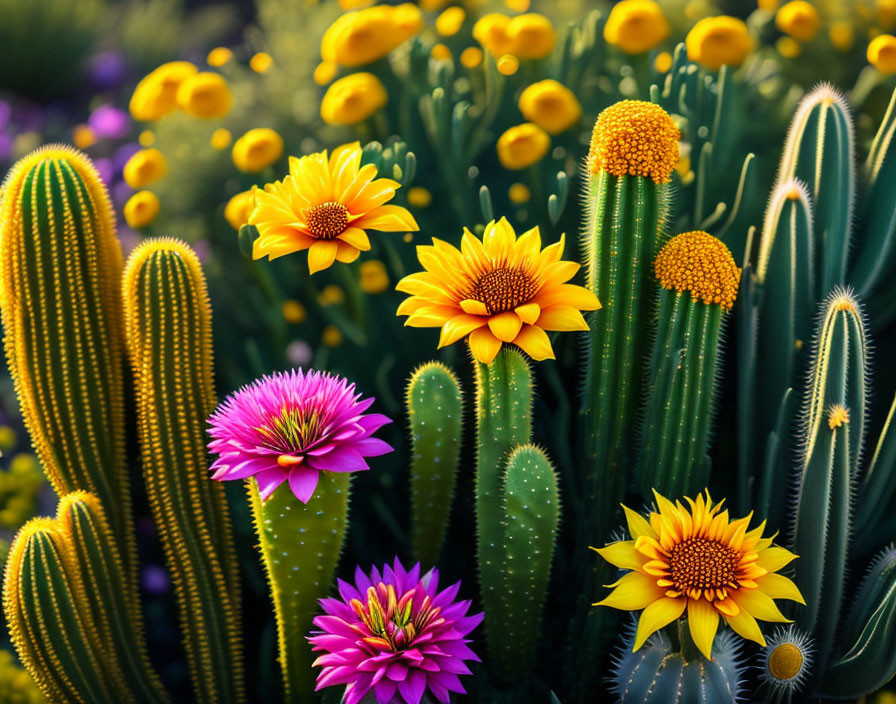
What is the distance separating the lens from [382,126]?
221 centimetres

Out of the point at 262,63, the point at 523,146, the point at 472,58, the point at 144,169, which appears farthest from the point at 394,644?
the point at 262,63

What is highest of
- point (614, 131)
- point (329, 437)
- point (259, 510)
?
point (614, 131)

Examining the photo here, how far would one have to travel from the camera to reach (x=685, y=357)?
1439 mm

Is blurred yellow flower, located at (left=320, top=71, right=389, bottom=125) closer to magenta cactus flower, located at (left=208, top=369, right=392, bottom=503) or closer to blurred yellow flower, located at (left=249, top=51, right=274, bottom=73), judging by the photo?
blurred yellow flower, located at (left=249, top=51, right=274, bottom=73)

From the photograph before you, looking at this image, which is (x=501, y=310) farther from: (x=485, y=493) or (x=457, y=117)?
(x=457, y=117)

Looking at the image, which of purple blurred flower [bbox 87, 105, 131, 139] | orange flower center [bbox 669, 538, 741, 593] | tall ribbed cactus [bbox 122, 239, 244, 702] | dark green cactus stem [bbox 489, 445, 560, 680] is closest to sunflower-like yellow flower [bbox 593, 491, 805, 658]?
orange flower center [bbox 669, 538, 741, 593]

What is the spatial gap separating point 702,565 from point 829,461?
1.16 ft

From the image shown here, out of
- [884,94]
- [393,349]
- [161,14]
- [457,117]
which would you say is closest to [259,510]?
[393,349]

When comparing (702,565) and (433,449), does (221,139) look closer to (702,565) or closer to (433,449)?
(433,449)

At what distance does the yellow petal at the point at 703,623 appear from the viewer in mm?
1205

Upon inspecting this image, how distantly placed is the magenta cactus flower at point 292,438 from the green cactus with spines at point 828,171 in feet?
3.16

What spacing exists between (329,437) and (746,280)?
0.90 metres

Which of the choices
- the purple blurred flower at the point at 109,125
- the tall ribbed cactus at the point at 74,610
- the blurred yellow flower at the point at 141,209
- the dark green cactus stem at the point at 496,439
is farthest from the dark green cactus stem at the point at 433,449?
the purple blurred flower at the point at 109,125

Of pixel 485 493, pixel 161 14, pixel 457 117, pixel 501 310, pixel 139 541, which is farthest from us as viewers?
pixel 161 14
